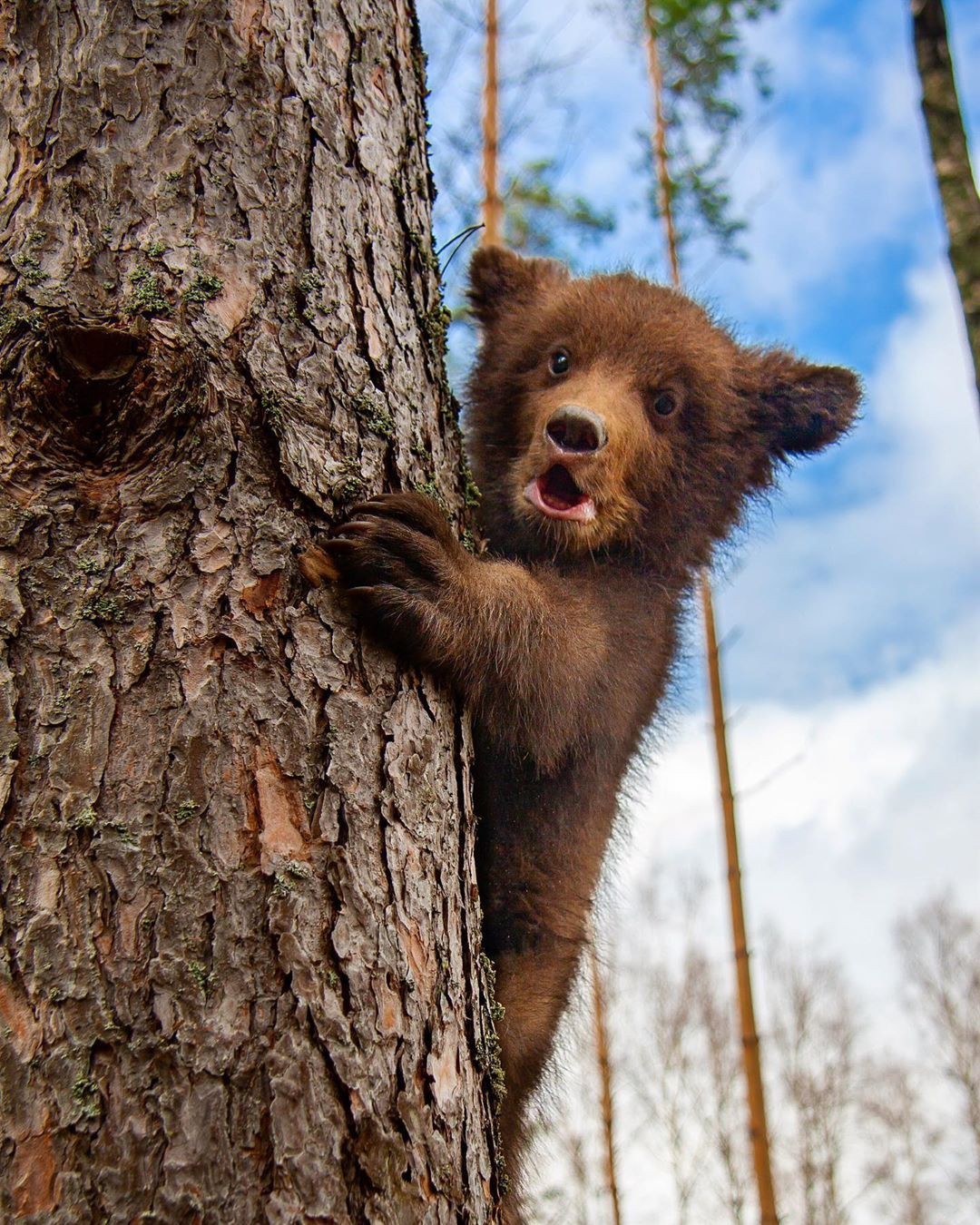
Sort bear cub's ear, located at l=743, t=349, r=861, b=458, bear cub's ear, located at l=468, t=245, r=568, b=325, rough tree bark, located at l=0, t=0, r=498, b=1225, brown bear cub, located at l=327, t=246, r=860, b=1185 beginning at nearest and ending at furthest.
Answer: rough tree bark, located at l=0, t=0, r=498, b=1225
brown bear cub, located at l=327, t=246, r=860, b=1185
bear cub's ear, located at l=743, t=349, r=861, b=458
bear cub's ear, located at l=468, t=245, r=568, b=325

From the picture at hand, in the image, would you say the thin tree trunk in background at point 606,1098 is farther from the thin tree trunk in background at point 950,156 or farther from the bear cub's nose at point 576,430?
the bear cub's nose at point 576,430

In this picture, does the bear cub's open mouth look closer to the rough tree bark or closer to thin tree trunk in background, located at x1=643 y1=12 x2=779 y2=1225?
the rough tree bark

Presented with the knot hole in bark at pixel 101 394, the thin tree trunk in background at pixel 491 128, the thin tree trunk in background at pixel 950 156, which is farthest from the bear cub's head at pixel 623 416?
the thin tree trunk in background at pixel 491 128

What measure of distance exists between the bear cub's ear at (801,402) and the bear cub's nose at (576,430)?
0.96m

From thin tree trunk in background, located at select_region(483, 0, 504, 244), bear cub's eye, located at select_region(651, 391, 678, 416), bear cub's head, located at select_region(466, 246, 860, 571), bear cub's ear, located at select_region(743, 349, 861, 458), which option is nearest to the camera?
bear cub's head, located at select_region(466, 246, 860, 571)

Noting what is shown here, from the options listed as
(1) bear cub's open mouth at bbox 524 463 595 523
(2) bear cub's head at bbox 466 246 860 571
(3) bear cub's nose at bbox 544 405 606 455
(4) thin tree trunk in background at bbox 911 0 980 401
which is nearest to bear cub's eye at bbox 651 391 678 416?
(2) bear cub's head at bbox 466 246 860 571

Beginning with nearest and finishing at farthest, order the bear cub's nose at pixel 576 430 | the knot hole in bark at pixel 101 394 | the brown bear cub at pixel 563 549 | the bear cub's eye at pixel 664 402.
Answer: the knot hole in bark at pixel 101 394 < the brown bear cub at pixel 563 549 < the bear cub's nose at pixel 576 430 < the bear cub's eye at pixel 664 402

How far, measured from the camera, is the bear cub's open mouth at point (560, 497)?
3.25m

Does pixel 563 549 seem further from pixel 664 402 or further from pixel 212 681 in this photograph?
pixel 212 681

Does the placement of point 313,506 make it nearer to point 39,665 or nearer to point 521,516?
point 39,665

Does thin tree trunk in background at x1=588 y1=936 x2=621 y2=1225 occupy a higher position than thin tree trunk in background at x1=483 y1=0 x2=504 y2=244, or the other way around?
thin tree trunk in background at x1=483 y1=0 x2=504 y2=244

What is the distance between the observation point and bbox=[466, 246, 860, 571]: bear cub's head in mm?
3318

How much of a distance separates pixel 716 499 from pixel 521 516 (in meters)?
0.85

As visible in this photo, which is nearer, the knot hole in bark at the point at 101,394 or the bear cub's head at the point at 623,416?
the knot hole in bark at the point at 101,394
